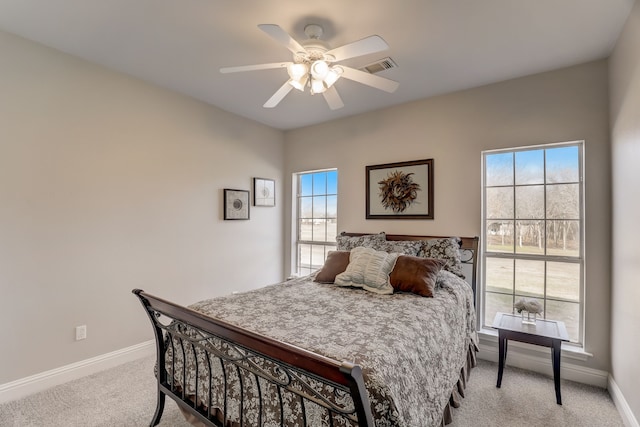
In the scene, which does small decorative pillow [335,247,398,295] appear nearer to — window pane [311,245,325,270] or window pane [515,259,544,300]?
window pane [515,259,544,300]

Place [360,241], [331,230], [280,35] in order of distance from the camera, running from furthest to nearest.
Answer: [331,230], [360,241], [280,35]

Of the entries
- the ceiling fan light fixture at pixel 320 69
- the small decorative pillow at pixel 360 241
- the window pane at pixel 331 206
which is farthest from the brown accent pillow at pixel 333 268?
the ceiling fan light fixture at pixel 320 69

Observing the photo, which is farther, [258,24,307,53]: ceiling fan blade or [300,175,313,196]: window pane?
[300,175,313,196]: window pane

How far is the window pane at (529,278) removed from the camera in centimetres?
279

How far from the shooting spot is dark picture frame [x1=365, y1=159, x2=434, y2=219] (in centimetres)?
334

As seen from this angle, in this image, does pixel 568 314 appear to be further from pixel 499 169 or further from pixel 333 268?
pixel 333 268

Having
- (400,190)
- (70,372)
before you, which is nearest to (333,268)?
(400,190)

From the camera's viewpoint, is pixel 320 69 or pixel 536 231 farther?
pixel 536 231

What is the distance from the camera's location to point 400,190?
11.5 feet

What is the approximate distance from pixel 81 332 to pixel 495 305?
3.82 metres

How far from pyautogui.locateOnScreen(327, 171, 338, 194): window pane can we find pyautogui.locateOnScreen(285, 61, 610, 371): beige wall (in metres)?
0.14

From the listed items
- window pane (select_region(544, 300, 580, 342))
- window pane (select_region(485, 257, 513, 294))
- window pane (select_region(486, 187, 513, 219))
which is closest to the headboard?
window pane (select_region(485, 257, 513, 294))

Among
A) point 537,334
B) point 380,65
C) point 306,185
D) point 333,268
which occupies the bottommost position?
point 537,334

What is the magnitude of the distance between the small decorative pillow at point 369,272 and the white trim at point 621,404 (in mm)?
1622
